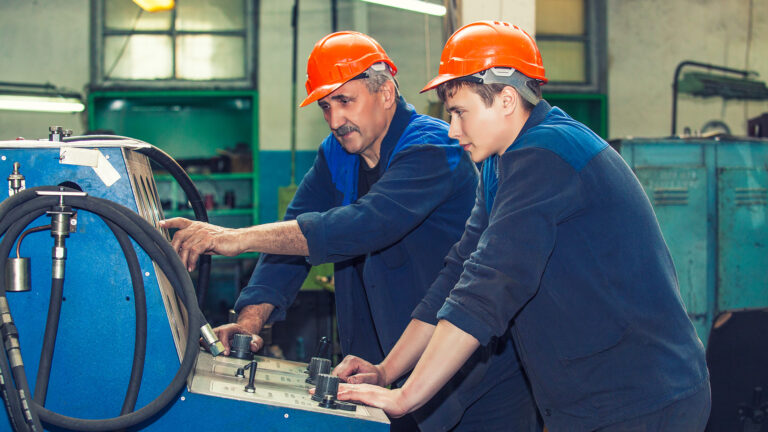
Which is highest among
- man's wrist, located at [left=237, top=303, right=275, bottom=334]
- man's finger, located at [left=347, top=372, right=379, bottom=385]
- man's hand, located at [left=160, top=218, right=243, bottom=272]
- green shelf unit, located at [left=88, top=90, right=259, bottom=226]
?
green shelf unit, located at [left=88, top=90, right=259, bottom=226]

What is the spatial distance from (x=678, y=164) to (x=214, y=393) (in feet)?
11.6

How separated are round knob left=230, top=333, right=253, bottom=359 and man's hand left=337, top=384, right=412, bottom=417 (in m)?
0.39

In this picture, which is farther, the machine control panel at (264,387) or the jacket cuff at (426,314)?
the jacket cuff at (426,314)

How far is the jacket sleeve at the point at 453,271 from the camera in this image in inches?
57.3

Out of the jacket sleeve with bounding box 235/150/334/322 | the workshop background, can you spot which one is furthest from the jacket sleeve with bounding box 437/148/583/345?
the workshop background

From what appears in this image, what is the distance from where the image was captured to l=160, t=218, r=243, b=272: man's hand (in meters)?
1.34

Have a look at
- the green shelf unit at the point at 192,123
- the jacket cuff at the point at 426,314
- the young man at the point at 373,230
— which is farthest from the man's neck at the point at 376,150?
the green shelf unit at the point at 192,123

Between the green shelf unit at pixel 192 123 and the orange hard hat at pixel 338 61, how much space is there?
184 inches

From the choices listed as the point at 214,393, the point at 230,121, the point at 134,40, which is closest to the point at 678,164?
the point at 214,393

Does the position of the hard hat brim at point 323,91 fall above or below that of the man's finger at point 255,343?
above

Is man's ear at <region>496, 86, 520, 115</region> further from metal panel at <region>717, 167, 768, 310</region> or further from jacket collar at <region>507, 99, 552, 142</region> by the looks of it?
metal panel at <region>717, 167, 768, 310</region>

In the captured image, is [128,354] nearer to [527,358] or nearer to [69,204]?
[69,204]

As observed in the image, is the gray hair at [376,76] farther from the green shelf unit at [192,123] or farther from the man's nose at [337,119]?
the green shelf unit at [192,123]

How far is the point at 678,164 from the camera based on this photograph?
4.02m
